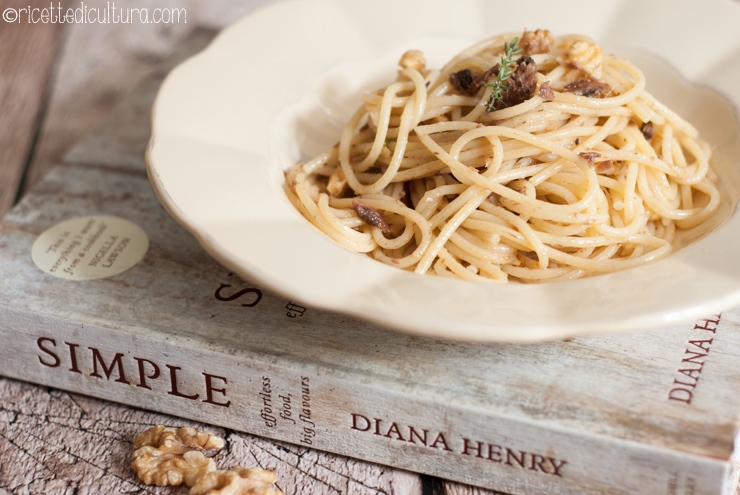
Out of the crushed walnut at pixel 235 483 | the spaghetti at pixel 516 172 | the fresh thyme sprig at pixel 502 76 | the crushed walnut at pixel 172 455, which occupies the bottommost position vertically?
the crushed walnut at pixel 172 455

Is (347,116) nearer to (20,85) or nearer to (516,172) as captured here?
(516,172)

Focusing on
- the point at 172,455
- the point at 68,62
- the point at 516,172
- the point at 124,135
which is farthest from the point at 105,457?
the point at 68,62

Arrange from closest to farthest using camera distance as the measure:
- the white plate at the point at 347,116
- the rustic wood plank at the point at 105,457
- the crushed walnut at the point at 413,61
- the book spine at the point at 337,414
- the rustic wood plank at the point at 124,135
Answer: the white plate at the point at 347,116 → the book spine at the point at 337,414 → the rustic wood plank at the point at 105,457 → the crushed walnut at the point at 413,61 → the rustic wood plank at the point at 124,135

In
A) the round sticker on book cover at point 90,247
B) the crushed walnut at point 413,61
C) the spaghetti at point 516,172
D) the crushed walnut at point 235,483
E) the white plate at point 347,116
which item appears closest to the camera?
the white plate at point 347,116

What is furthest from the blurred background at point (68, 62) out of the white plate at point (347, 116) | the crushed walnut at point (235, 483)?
the crushed walnut at point (235, 483)

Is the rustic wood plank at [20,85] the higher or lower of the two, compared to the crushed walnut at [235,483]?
lower

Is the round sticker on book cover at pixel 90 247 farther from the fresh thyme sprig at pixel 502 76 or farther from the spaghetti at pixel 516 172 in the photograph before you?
the fresh thyme sprig at pixel 502 76

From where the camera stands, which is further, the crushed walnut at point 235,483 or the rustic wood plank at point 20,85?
the rustic wood plank at point 20,85
